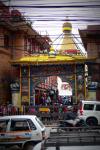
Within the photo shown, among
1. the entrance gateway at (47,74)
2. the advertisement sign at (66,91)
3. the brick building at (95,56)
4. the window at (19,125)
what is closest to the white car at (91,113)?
the brick building at (95,56)

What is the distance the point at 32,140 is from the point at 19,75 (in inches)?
834

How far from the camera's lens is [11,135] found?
46.0ft

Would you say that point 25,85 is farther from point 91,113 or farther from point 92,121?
point 92,121

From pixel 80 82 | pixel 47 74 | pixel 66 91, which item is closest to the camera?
pixel 80 82

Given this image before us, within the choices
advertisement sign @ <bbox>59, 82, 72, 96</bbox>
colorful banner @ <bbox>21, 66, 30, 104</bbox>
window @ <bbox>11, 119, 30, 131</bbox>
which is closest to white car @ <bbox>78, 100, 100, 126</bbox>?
colorful banner @ <bbox>21, 66, 30, 104</bbox>

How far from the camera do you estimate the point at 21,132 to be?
14062mm

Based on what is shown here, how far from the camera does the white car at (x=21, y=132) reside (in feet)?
45.9

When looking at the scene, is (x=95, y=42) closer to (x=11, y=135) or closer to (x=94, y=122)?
(x=94, y=122)

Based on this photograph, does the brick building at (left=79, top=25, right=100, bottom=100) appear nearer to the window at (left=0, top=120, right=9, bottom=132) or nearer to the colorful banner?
the colorful banner

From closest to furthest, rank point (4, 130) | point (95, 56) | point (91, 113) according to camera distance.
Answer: point (4, 130) → point (91, 113) → point (95, 56)

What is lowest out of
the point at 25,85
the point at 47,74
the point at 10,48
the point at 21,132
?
the point at 21,132


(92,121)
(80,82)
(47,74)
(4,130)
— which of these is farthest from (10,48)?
(4,130)

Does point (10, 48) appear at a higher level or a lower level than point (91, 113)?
higher

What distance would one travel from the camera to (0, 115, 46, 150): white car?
1400 centimetres
